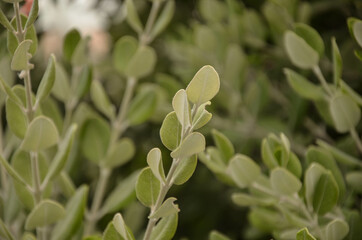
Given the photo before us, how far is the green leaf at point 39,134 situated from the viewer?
1.16ft

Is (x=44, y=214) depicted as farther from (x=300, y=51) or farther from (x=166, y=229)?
(x=300, y=51)

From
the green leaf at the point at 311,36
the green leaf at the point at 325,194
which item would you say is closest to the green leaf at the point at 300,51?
the green leaf at the point at 311,36

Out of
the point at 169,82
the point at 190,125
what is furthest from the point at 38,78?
the point at 190,125

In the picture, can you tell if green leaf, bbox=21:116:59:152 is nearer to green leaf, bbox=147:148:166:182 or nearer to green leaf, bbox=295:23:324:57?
green leaf, bbox=147:148:166:182

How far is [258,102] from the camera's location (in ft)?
1.98

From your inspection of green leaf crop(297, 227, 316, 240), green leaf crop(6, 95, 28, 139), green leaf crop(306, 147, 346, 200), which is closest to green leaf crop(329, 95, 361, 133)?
green leaf crop(306, 147, 346, 200)

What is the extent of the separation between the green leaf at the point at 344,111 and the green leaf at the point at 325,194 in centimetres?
7

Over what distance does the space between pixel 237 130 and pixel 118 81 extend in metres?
0.29

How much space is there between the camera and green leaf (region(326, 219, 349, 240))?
351 mm

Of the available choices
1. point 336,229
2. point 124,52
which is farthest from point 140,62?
point 336,229

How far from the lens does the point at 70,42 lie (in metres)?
0.47

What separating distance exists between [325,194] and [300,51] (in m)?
0.13

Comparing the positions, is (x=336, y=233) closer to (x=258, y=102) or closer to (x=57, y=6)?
(x=258, y=102)

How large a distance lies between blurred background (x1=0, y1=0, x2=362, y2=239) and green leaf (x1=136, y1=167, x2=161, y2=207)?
201mm
